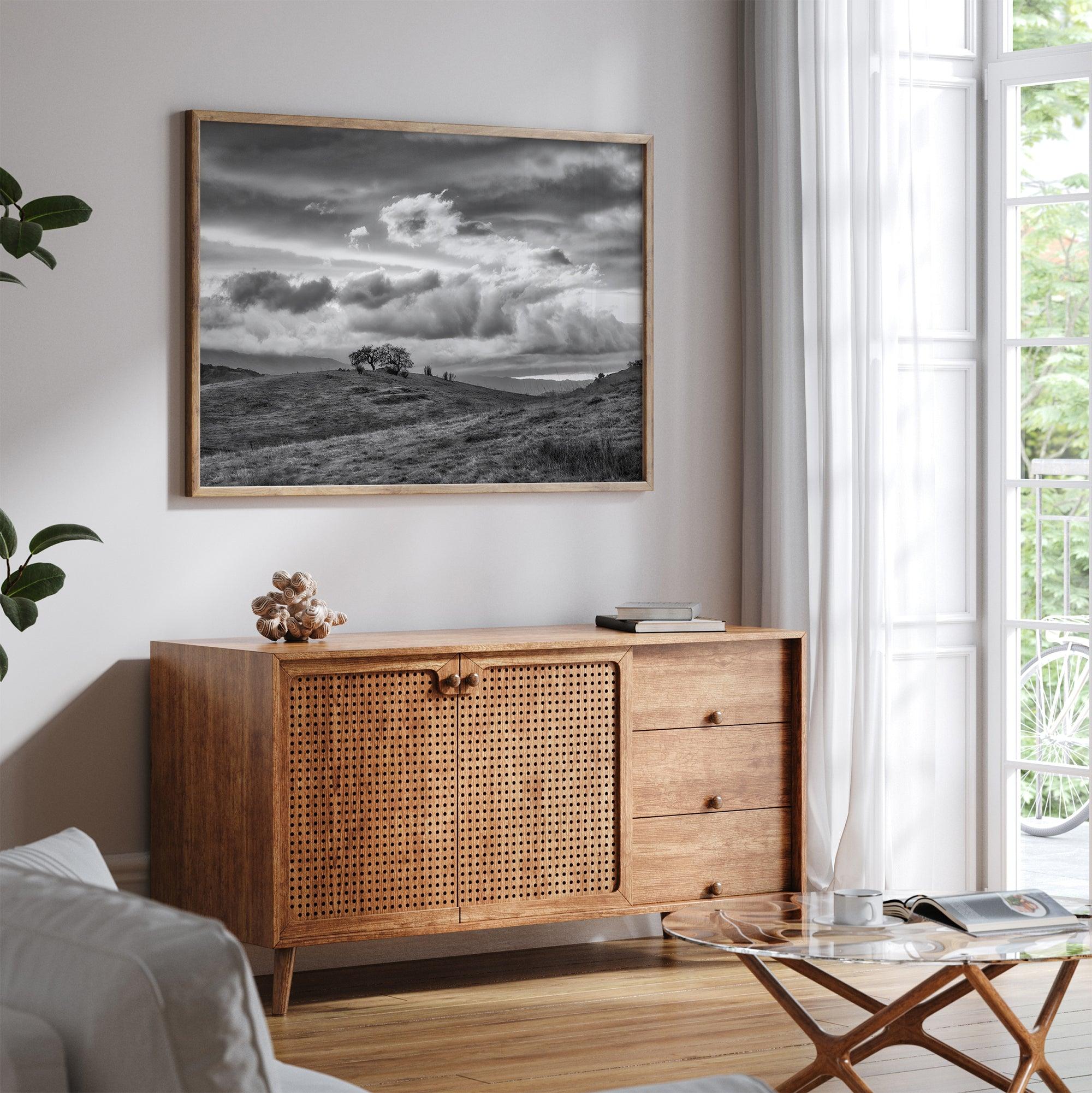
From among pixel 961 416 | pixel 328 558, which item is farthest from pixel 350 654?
pixel 961 416

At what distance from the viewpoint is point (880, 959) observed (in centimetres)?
254

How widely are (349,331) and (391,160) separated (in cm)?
47

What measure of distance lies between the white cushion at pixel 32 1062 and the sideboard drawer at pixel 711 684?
113 inches

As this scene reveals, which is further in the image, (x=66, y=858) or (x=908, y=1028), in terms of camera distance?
(x=908, y=1028)

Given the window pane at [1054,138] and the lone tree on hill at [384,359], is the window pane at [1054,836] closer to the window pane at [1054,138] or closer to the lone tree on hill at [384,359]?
the window pane at [1054,138]

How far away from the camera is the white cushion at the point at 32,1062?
1125 mm

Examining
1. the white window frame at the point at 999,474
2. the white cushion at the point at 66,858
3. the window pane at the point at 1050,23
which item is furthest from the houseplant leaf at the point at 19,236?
the window pane at the point at 1050,23

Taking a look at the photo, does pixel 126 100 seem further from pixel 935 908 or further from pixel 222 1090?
pixel 222 1090

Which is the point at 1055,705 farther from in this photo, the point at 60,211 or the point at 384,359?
the point at 60,211

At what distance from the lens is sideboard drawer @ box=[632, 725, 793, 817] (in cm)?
398

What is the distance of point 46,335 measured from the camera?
150 inches

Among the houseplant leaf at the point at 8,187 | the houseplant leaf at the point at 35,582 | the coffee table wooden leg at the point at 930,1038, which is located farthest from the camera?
the houseplant leaf at the point at 35,582

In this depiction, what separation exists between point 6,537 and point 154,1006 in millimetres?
2100

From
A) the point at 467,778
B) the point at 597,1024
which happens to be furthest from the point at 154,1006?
the point at 467,778
